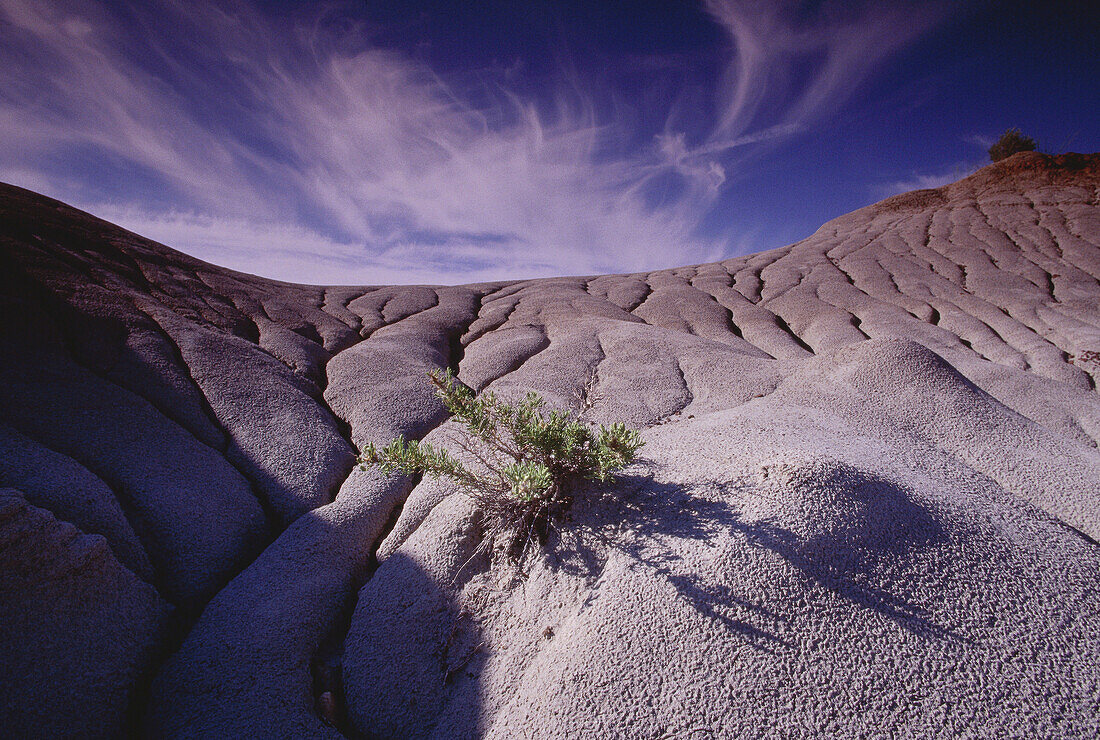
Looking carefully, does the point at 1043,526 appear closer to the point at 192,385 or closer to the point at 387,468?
the point at 387,468

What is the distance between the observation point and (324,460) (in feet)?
10.3

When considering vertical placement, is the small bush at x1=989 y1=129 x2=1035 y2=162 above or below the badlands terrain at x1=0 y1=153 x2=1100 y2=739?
above

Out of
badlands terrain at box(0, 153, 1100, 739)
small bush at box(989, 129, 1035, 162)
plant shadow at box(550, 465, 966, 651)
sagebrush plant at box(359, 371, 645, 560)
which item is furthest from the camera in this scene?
small bush at box(989, 129, 1035, 162)

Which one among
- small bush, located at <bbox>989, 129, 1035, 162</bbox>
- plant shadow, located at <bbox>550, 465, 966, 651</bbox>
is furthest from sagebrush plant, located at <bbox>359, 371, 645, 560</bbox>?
small bush, located at <bbox>989, 129, 1035, 162</bbox>

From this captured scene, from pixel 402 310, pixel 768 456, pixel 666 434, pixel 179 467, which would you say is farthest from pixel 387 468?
pixel 402 310

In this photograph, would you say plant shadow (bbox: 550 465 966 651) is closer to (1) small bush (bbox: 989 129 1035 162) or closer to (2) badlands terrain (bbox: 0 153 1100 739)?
(2) badlands terrain (bbox: 0 153 1100 739)

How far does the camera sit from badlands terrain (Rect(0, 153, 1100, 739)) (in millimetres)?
1450

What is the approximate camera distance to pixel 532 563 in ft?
6.54

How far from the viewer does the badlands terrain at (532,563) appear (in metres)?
1.45

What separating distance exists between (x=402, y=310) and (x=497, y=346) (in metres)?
2.56

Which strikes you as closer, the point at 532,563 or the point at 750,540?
the point at 750,540

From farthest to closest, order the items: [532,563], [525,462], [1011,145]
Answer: [1011,145] < [525,462] < [532,563]

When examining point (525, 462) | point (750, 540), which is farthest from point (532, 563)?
point (750, 540)

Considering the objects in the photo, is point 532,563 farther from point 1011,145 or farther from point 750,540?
point 1011,145
